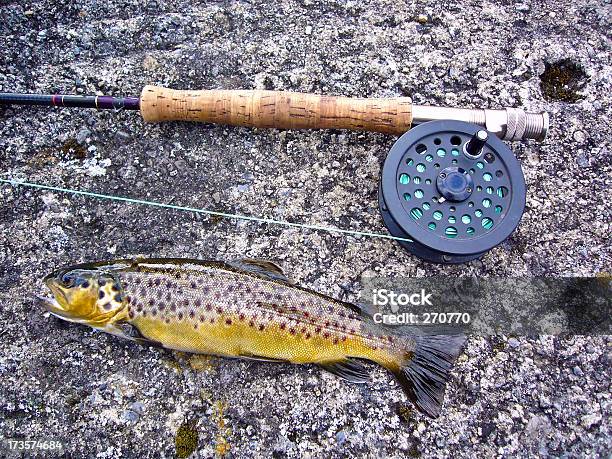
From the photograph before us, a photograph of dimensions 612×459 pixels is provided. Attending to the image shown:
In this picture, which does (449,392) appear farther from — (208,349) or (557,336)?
(208,349)

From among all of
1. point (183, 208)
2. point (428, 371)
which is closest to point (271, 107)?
point (183, 208)

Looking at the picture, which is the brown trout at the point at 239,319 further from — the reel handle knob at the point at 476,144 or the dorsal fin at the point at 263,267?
the reel handle knob at the point at 476,144

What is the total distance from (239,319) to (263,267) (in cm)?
27

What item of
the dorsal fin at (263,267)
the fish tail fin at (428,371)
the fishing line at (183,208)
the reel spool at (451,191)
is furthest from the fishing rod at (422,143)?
the dorsal fin at (263,267)

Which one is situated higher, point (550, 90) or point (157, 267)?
point (550, 90)

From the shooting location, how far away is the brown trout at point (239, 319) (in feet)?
7.99

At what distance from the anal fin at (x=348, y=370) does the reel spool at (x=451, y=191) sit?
1.93ft

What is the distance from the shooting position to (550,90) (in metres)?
3.02

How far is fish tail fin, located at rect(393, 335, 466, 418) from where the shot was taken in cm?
248

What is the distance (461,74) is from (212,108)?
4.22 feet

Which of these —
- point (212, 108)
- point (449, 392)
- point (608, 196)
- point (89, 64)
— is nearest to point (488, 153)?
point (608, 196)

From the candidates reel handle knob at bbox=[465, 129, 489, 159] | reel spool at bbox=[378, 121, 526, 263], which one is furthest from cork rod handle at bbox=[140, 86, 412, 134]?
reel handle knob at bbox=[465, 129, 489, 159]

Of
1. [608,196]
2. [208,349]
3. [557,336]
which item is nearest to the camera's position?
[208,349]

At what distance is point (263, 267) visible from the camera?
8.49 feet
